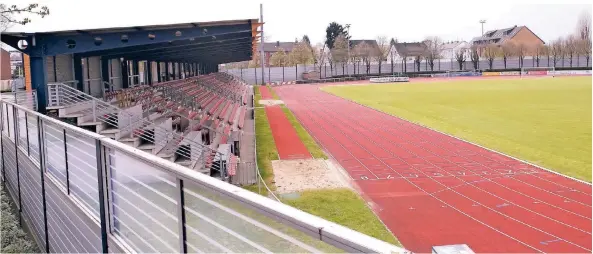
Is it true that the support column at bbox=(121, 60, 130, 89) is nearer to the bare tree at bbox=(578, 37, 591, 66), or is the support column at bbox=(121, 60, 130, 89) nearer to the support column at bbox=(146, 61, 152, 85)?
the support column at bbox=(146, 61, 152, 85)

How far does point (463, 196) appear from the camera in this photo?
14719mm

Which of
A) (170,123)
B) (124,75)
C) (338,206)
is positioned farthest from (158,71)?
(338,206)

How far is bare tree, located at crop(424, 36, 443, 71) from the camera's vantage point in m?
106

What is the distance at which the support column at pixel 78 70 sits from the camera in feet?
57.5

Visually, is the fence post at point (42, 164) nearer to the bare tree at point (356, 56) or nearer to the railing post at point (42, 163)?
the railing post at point (42, 163)

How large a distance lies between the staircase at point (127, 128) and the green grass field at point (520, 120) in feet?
37.8

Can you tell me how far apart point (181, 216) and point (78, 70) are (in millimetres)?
16243

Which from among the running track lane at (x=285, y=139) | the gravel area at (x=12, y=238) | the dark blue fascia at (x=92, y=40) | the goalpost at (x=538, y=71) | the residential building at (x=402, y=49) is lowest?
the running track lane at (x=285, y=139)

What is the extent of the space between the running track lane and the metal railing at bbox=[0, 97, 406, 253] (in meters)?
14.2

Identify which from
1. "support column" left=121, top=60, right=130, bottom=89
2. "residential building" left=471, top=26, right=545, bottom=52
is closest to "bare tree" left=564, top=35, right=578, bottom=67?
"residential building" left=471, top=26, right=545, bottom=52

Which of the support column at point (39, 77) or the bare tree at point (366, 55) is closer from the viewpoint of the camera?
the support column at point (39, 77)

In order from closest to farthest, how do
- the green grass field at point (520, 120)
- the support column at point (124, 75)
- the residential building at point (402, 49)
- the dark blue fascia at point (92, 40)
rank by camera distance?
the dark blue fascia at point (92, 40), the green grass field at point (520, 120), the support column at point (124, 75), the residential building at point (402, 49)

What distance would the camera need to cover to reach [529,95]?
47.3m

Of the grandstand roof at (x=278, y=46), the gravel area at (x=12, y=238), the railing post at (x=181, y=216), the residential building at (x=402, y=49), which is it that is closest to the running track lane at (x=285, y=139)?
the gravel area at (x=12, y=238)
